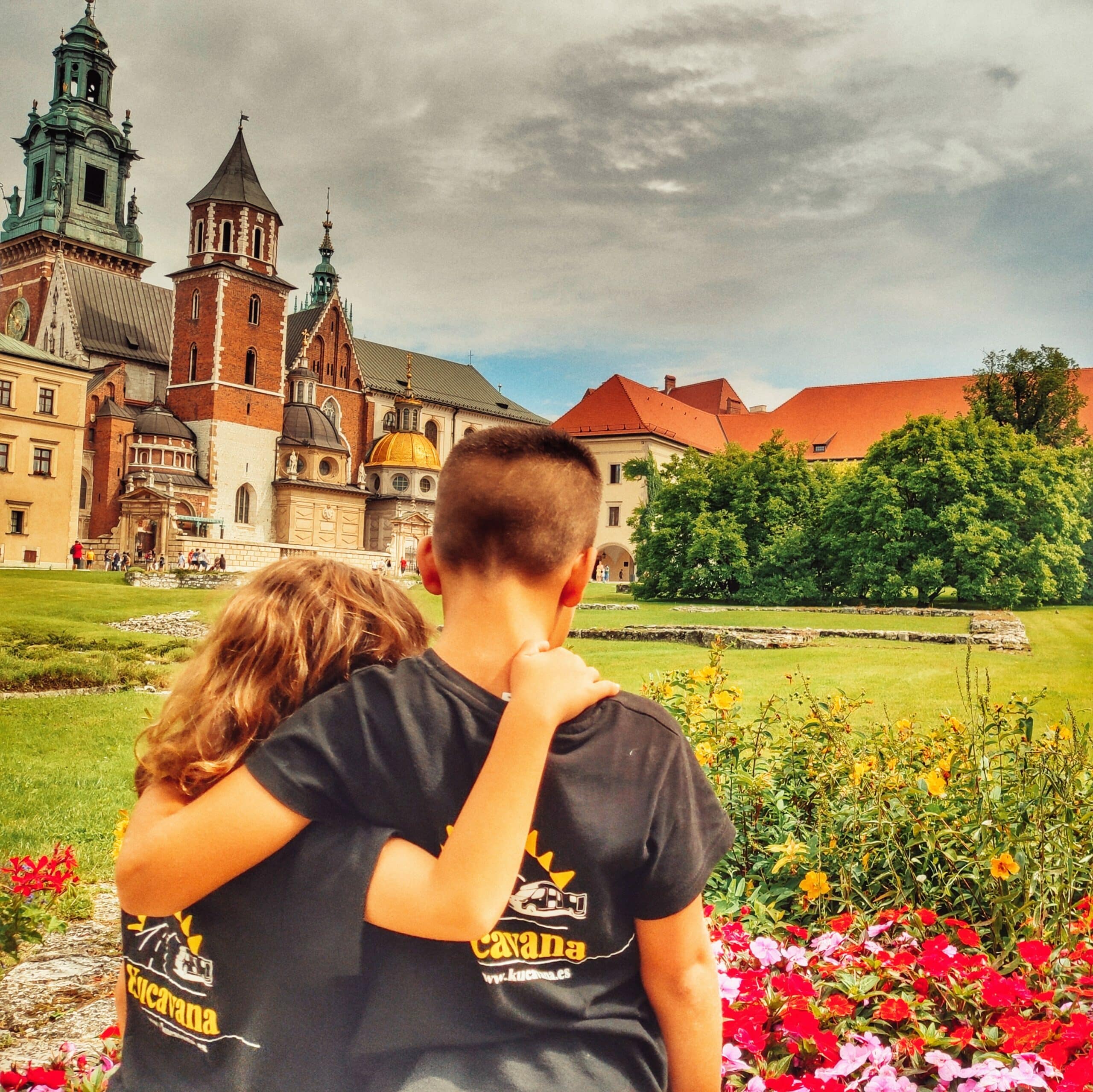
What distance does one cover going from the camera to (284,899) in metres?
1.26

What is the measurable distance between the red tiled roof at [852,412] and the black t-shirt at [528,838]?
4914cm

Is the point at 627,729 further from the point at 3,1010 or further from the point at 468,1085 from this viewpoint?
the point at 3,1010

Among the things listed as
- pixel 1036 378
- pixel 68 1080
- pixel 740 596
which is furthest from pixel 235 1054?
pixel 1036 378

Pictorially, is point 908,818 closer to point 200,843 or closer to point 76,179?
point 200,843

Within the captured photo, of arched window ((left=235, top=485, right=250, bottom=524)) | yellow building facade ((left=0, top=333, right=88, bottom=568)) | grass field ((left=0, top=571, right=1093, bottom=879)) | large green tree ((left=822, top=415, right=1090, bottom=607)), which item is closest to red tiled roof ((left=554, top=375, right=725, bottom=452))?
arched window ((left=235, top=485, right=250, bottom=524))

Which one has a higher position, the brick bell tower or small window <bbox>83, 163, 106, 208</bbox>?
small window <bbox>83, 163, 106, 208</bbox>

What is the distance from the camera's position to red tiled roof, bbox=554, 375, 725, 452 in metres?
46.2

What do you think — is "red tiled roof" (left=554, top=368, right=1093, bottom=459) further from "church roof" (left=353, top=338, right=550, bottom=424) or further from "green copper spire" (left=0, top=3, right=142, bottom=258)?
"green copper spire" (left=0, top=3, right=142, bottom=258)

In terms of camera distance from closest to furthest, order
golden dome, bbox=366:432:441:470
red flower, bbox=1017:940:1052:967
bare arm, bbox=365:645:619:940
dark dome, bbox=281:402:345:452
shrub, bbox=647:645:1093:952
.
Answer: bare arm, bbox=365:645:619:940 < red flower, bbox=1017:940:1052:967 < shrub, bbox=647:645:1093:952 < dark dome, bbox=281:402:345:452 < golden dome, bbox=366:432:441:470

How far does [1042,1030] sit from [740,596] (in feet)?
58.9

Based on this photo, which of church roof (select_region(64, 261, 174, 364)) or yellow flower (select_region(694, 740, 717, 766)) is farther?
church roof (select_region(64, 261, 174, 364))

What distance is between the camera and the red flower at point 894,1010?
2.10 meters

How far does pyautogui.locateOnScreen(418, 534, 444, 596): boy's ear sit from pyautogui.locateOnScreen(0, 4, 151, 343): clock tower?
46736 mm

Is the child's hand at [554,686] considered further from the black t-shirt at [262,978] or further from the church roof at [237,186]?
the church roof at [237,186]
